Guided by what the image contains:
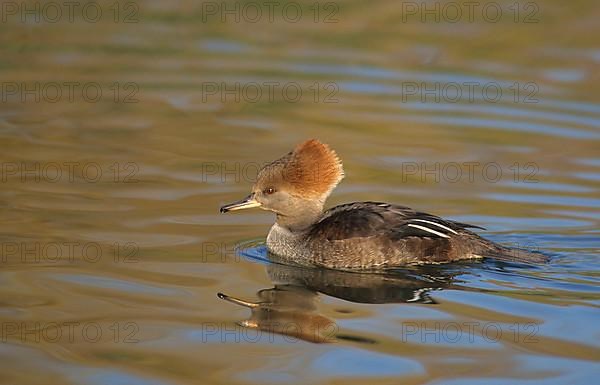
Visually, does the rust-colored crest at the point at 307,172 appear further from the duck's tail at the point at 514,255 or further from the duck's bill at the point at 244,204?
the duck's tail at the point at 514,255

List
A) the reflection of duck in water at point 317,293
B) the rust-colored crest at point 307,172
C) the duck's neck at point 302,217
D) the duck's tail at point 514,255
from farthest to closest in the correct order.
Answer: the duck's neck at point 302,217 → the rust-colored crest at point 307,172 → the duck's tail at point 514,255 → the reflection of duck in water at point 317,293

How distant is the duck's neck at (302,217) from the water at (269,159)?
0.36 meters

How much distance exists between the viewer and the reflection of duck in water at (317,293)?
27.2ft

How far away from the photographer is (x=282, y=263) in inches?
393

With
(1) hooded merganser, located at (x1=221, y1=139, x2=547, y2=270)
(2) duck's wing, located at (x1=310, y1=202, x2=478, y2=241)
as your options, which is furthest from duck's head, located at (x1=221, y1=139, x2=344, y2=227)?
(2) duck's wing, located at (x1=310, y1=202, x2=478, y2=241)

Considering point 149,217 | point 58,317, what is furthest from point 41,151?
point 58,317

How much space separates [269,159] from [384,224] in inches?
140

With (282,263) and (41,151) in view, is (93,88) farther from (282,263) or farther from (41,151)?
(282,263)

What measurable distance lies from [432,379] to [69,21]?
46.9 ft

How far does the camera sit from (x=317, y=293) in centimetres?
911

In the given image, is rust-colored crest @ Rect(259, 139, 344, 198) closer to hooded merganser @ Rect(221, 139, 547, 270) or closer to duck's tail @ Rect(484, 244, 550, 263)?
hooded merganser @ Rect(221, 139, 547, 270)

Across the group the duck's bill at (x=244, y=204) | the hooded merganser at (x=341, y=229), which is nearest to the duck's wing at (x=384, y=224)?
the hooded merganser at (x=341, y=229)

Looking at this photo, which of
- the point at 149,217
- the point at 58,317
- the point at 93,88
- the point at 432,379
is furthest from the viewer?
the point at 93,88

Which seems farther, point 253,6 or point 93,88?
point 253,6
